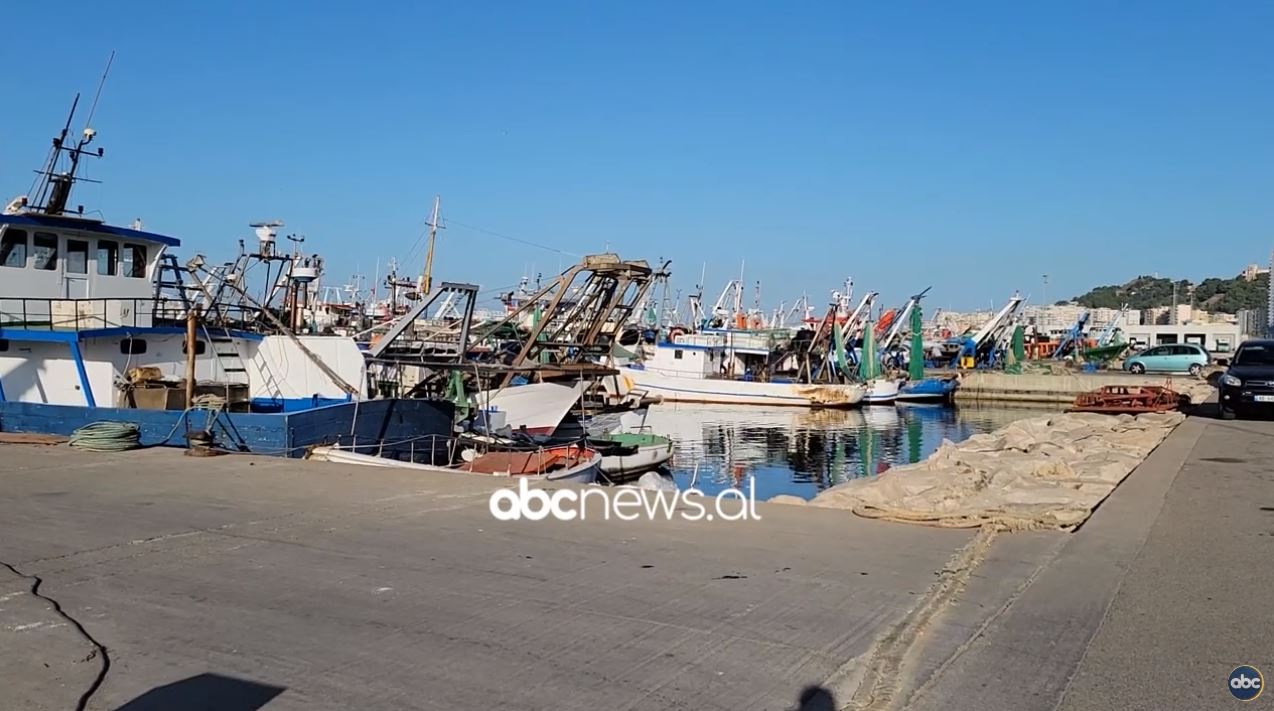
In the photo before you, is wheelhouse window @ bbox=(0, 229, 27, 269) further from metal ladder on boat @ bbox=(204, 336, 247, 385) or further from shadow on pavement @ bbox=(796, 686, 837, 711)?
shadow on pavement @ bbox=(796, 686, 837, 711)

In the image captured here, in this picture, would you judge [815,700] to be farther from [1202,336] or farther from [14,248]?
[1202,336]

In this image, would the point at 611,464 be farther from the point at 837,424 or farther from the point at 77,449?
the point at 837,424

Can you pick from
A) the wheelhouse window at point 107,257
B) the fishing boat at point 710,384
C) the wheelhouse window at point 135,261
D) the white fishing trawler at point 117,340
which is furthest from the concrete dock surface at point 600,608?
the fishing boat at point 710,384

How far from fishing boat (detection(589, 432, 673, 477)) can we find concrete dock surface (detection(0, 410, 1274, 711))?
9550mm

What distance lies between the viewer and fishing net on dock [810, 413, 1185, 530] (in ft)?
29.0

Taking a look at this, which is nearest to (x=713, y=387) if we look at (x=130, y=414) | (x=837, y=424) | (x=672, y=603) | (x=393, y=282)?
(x=837, y=424)

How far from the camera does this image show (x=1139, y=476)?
12.0 meters

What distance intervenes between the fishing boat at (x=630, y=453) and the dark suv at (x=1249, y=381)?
11631mm

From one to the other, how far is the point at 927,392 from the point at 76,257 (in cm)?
4243

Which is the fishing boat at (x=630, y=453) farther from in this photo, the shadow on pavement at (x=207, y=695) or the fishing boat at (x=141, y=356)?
the shadow on pavement at (x=207, y=695)

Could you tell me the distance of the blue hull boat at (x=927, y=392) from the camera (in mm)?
52344

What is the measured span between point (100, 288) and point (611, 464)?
10439mm

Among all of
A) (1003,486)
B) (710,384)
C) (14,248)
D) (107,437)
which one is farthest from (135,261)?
(710,384)

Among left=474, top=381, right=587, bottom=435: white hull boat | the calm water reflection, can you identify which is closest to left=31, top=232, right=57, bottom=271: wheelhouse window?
left=474, top=381, right=587, bottom=435: white hull boat
